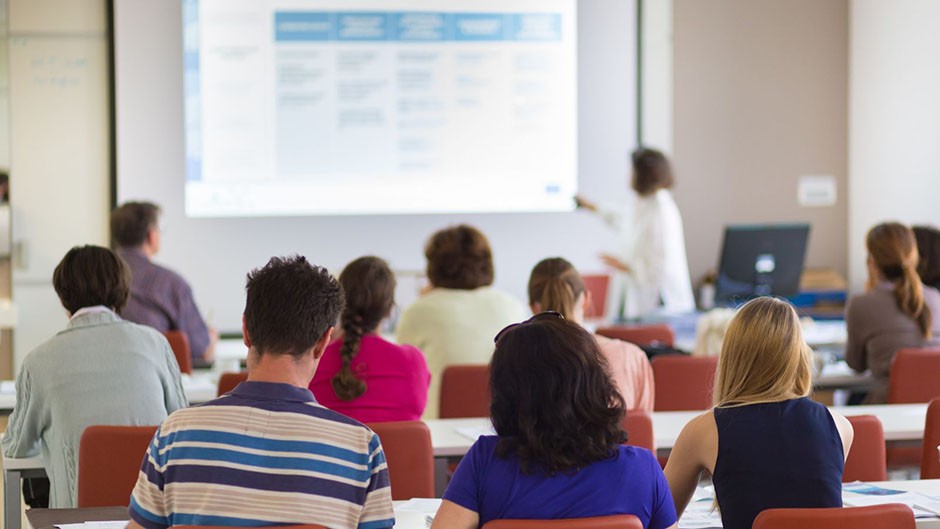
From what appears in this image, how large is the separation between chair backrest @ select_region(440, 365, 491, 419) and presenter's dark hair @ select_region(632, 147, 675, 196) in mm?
2978

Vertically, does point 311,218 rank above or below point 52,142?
below

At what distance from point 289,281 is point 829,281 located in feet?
21.0

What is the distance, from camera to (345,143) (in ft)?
23.7

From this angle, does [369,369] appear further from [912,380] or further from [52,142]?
[52,142]

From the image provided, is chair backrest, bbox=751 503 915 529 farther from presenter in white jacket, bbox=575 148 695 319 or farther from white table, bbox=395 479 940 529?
presenter in white jacket, bbox=575 148 695 319

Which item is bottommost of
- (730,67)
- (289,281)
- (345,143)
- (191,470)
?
(191,470)

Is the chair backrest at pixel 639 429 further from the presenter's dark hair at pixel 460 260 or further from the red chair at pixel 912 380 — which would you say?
the red chair at pixel 912 380

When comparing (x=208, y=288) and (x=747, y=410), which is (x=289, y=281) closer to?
(x=747, y=410)

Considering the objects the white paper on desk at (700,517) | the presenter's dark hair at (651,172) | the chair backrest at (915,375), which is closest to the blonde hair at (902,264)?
the chair backrest at (915,375)

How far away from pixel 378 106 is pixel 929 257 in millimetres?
3419

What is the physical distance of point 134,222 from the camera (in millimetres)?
5418

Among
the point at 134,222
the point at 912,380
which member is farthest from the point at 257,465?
the point at 134,222

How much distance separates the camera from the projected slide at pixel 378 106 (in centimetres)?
709

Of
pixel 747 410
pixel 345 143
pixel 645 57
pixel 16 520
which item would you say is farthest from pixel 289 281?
pixel 645 57
